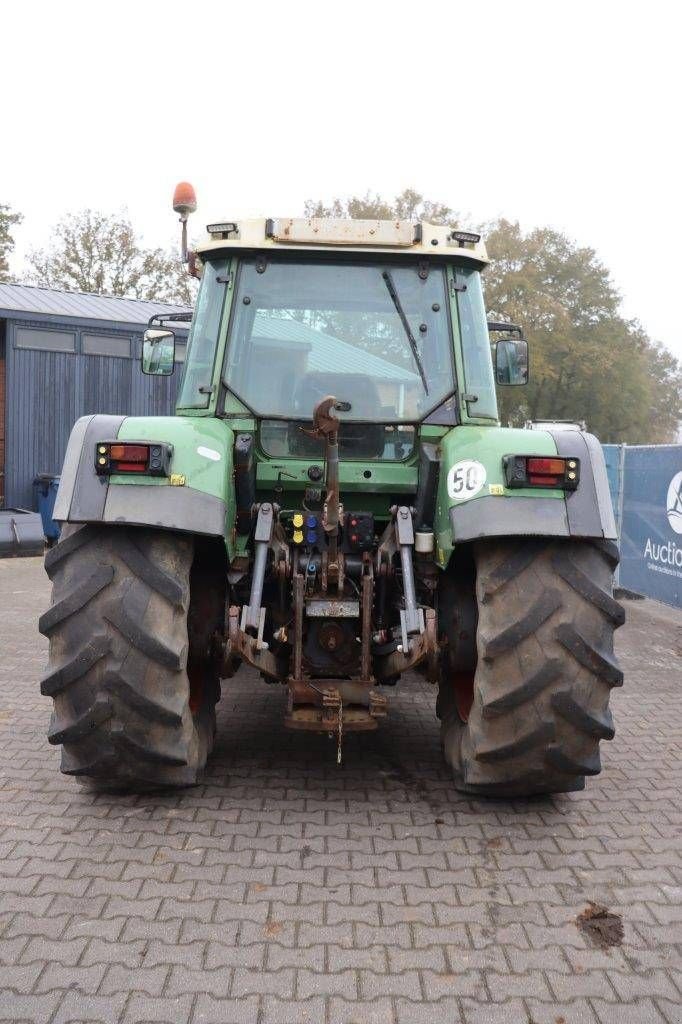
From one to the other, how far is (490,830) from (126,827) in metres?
1.48

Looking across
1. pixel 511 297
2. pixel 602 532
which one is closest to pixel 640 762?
pixel 602 532

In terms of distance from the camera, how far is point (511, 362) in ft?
16.4

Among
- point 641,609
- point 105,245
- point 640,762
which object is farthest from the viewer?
point 105,245

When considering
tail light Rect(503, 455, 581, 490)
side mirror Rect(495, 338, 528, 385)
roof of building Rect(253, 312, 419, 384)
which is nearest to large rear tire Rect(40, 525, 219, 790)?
roof of building Rect(253, 312, 419, 384)

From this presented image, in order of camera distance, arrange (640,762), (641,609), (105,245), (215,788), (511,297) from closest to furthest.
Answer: (215,788) → (640,762) → (641,609) → (105,245) → (511,297)

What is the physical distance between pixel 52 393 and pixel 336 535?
1348cm

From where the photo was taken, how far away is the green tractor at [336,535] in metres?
3.35

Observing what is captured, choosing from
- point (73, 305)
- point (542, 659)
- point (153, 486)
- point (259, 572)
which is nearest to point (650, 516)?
point (542, 659)

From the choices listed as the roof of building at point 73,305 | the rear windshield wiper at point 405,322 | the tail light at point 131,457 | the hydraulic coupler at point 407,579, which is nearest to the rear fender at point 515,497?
the hydraulic coupler at point 407,579

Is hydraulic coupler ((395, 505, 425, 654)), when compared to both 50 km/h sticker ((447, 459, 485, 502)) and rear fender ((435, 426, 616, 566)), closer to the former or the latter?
rear fender ((435, 426, 616, 566))

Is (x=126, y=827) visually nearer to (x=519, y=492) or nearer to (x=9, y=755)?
(x=9, y=755)

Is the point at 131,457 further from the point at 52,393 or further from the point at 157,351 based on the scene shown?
the point at 52,393

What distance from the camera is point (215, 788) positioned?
387 cm

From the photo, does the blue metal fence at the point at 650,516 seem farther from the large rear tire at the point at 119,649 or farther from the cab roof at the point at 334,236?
the large rear tire at the point at 119,649
